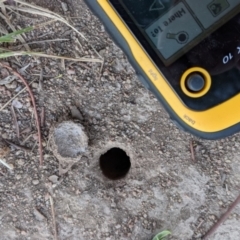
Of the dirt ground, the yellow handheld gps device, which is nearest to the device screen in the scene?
the yellow handheld gps device

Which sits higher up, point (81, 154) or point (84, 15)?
point (84, 15)

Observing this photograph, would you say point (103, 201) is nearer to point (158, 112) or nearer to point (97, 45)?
point (158, 112)

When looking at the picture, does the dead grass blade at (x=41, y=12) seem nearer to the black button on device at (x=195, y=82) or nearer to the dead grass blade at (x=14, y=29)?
the dead grass blade at (x=14, y=29)

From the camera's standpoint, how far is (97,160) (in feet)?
5.27

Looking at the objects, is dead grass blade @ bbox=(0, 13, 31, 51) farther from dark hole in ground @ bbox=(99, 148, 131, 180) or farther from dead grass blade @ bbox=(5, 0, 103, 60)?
dark hole in ground @ bbox=(99, 148, 131, 180)

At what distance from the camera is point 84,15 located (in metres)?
1.54

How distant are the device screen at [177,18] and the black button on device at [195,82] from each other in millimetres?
76

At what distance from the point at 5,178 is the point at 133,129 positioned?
1.46 ft

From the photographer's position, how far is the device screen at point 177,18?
122cm

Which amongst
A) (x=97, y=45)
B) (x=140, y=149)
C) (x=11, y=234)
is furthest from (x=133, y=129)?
(x=11, y=234)

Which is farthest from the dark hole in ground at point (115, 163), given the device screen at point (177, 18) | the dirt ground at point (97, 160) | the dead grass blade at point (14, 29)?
the device screen at point (177, 18)

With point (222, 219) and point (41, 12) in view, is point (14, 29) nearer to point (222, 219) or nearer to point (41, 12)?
point (41, 12)

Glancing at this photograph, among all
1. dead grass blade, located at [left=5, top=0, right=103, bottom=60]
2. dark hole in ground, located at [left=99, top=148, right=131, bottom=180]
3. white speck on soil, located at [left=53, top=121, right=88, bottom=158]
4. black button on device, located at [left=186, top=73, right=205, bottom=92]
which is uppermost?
dead grass blade, located at [left=5, top=0, right=103, bottom=60]

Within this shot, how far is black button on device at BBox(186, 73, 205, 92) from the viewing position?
4.06 feet
